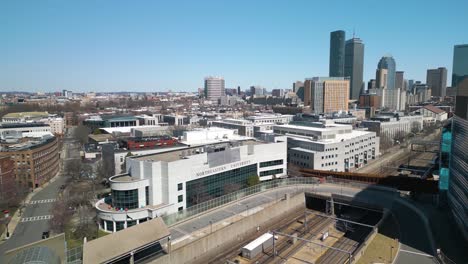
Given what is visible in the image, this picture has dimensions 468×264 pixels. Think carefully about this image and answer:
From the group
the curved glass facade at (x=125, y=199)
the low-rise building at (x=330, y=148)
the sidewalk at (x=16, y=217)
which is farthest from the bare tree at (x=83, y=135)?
the curved glass facade at (x=125, y=199)

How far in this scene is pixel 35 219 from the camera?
31.5m

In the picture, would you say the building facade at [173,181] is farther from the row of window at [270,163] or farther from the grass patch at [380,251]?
the grass patch at [380,251]

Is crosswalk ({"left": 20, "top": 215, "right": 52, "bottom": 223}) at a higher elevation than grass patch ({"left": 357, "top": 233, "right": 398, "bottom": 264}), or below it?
below

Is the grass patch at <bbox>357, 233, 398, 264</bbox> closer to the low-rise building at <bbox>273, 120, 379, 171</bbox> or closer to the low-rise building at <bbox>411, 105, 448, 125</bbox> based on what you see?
the low-rise building at <bbox>273, 120, 379, 171</bbox>

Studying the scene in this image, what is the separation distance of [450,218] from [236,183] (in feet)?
64.6

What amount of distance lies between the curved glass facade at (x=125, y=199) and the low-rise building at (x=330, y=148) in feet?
87.7

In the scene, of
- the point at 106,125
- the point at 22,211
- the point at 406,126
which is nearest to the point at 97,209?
the point at 22,211

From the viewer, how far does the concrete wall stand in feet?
66.6

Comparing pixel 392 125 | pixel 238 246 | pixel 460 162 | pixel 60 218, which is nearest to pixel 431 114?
pixel 392 125

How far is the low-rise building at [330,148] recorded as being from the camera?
4725 cm

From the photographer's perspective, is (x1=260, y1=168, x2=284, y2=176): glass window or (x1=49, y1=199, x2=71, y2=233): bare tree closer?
(x1=49, y1=199, x2=71, y2=233): bare tree

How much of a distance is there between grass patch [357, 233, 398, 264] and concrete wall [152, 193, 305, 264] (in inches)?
344

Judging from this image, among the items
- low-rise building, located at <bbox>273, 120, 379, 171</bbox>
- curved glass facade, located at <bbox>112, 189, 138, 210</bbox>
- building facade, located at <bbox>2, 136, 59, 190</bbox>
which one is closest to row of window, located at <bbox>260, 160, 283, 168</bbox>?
low-rise building, located at <bbox>273, 120, 379, 171</bbox>

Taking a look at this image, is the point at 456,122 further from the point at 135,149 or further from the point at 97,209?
the point at 135,149
